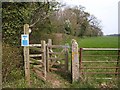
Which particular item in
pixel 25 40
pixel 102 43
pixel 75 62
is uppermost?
pixel 25 40

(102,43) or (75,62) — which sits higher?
(102,43)

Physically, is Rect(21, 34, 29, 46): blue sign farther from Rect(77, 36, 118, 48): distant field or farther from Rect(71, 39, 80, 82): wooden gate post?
Rect(77, 36, 118, 48): distant field

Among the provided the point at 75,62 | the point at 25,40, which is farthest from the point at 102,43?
the point at 25,40

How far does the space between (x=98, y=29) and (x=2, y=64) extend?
33640mm

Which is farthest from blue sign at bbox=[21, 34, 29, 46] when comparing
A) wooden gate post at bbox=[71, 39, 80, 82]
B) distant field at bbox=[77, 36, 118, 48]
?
distant field at bbox=[77, 36, 118, 48]

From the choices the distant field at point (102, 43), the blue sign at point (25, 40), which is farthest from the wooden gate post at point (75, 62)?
the distant field at point (102, 43)

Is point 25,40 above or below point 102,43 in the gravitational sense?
above

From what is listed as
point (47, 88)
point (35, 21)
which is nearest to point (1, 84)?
point (47, 88)

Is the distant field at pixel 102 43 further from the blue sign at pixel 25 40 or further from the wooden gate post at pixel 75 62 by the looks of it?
the blue sign at pixel 25 40

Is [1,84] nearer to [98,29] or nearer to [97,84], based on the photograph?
[97,84]

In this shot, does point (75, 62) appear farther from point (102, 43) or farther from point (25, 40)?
point (102, 43)

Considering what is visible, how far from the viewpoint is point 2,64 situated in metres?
6.30

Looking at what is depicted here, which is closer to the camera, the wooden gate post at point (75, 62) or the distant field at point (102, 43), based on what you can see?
the wooden gate post at point (75, 62)

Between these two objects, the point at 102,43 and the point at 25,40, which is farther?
the point at 102,43
